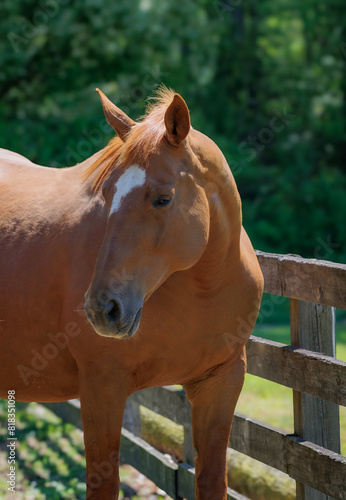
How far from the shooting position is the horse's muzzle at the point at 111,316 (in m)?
2.21

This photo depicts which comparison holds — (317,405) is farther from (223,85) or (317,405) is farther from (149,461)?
(223,85)

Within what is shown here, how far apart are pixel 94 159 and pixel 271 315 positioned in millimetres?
8217

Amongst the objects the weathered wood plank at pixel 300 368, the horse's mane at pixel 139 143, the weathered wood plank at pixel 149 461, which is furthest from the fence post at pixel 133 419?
the horse's mane at pixel 139 143

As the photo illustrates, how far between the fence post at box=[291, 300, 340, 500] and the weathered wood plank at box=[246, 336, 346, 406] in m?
0.08

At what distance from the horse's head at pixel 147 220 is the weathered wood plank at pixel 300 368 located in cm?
95

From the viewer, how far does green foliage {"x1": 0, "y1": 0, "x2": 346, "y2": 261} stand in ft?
34.2

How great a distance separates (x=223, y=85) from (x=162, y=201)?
12.5 meters

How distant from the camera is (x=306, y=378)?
3107 millimetres

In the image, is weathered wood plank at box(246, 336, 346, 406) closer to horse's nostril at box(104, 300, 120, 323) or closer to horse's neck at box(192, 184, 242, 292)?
horse's neck at box(192, 184, 242, 292)

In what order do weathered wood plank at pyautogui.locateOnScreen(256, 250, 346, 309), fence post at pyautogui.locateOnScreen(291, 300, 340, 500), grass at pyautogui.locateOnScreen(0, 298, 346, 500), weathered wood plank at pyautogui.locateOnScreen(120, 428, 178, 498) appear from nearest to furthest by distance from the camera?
weathered wood plank at pyautogui.locateOnScreen(256, 250, 346, 309) → fence post at pyautogui.locateOnScreen(291, 300, 340, 500) → weathered wood plank at pyautogui.locateOnScreen(120, 428, 178, 498) → grass at pyautogui.locateOnScreen(0, 298, 346, 500)

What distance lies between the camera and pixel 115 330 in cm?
222

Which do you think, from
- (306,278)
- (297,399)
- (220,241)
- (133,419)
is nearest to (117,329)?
(220,241)

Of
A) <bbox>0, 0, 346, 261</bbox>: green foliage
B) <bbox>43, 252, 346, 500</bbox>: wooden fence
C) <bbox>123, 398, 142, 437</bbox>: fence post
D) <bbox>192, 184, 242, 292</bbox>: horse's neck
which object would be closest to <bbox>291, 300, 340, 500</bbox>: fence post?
<bbox>43, 252, 346, 500</bbox>: wooden fence

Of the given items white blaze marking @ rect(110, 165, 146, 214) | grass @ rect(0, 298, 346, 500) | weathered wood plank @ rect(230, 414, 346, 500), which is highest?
white blaze marking @ rect(110, 165, 146, 214)
